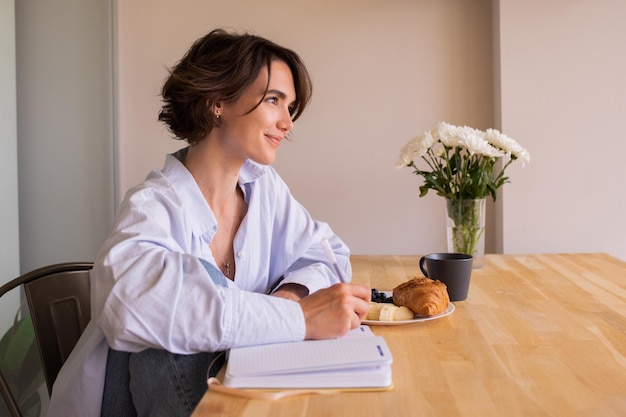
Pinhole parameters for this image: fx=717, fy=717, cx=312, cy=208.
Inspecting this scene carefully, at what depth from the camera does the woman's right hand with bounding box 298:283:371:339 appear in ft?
3.51

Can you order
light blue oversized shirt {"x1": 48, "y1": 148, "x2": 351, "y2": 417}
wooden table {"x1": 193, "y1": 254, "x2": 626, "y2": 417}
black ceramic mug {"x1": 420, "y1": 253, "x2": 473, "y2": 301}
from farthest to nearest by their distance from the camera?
1. black ceramic mug {"x1": 420, "y1": 253, "x2": 473, "y2": 301}
2. light blue oversized shirt {"x1": 48, "y1": 148, "x2": 351, "y2": 417}
3. wooden table {"x1": 193, "y1": 254, "x2": 626, "y2": 417}

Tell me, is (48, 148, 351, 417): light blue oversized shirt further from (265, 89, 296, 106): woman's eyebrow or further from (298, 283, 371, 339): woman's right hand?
(265, 89, 296, 106): woman's eyebrow

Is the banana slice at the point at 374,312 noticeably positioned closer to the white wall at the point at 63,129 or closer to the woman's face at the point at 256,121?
the woman's face at the point at 256,121

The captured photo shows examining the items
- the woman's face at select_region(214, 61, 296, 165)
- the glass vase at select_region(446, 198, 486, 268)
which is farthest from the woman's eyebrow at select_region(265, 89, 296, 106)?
the glass vase at select_region(446, 198, 486, 268)

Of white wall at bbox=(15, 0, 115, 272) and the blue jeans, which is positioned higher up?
white wall at bbox=(15, 0, 115, 272)

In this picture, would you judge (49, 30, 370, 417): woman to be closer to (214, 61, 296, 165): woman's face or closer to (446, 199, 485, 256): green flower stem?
(214, 61, 296, 165): woman's face

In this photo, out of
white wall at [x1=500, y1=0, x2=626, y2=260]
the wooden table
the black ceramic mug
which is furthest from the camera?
white wall at [x1=500, y1=0, x2=626, y2=260]

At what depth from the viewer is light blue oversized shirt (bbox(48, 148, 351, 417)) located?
1.00 meters

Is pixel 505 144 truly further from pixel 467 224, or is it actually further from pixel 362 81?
pixel 362 81

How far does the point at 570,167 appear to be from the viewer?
2.52 m

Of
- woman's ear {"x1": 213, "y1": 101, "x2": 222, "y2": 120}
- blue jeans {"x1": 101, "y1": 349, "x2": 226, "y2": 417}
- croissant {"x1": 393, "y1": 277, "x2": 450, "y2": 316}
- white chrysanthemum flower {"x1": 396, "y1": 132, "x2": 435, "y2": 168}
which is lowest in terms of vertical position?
blue jeans {"x1": 101, "y1": 349, "x2": 226, "y2": 417}

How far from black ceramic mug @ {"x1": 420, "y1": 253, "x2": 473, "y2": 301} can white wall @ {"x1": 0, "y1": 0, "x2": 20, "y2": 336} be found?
1817 millimetres

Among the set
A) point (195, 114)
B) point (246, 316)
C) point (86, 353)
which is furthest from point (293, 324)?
point (195, 114)

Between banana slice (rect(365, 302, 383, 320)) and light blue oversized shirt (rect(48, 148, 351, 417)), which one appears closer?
light blue oversized shirt (rect(48, 148, 351, 417))
